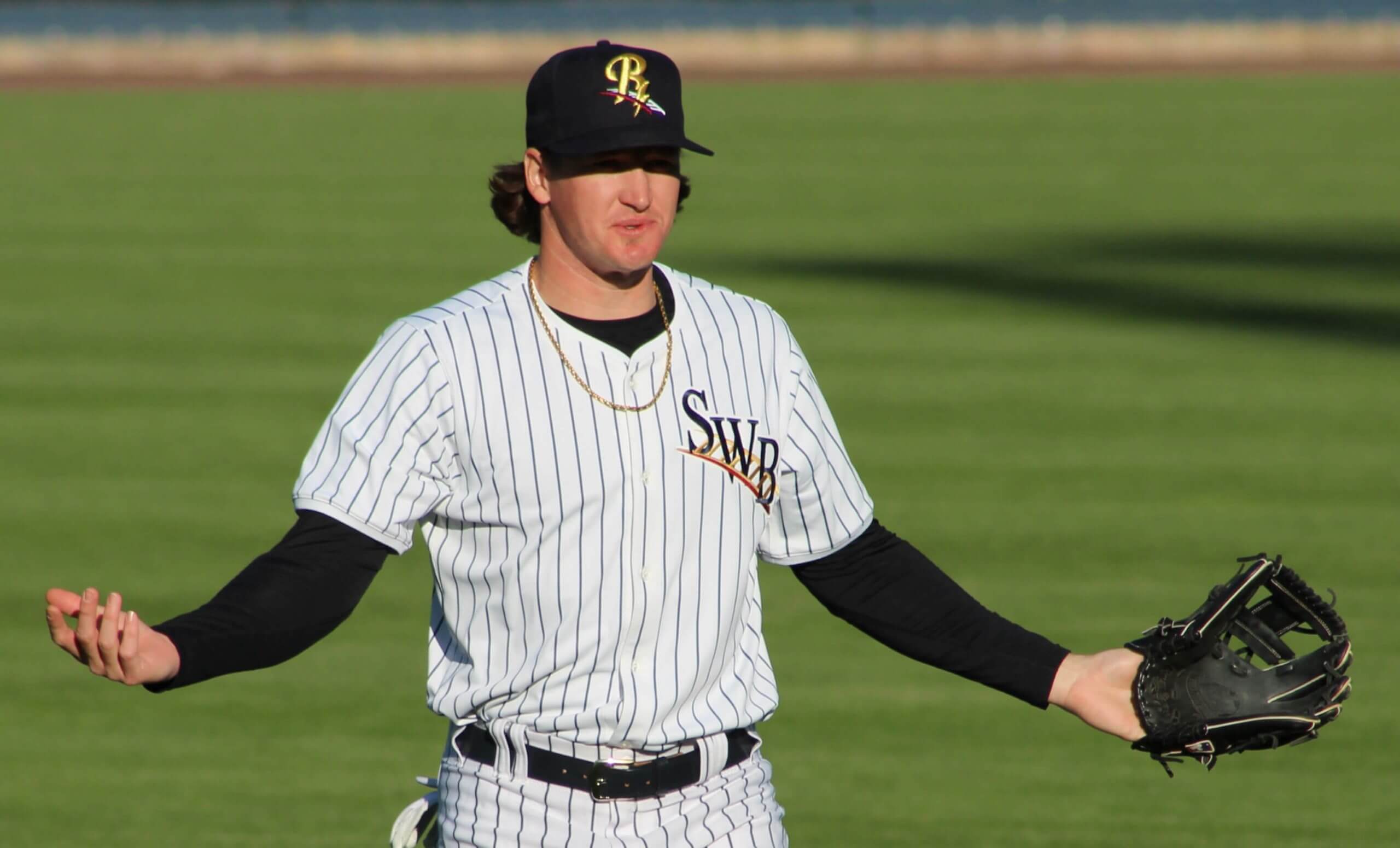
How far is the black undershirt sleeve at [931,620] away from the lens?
11.0 ft

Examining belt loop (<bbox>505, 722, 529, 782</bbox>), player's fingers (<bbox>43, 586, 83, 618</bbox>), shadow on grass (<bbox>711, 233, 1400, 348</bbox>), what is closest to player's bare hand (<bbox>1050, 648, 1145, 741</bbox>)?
belt loop (<bbox>505, 722, 529, 782</bbox>)

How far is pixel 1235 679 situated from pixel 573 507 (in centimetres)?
109

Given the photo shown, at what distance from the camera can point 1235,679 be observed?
11.2 ft

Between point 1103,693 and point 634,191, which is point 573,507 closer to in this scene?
point 634,191

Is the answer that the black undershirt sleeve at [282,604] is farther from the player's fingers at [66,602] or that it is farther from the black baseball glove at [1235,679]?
the black baseball glove at [1235,679]

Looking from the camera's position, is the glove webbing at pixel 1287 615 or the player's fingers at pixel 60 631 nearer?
the player's fingers at pixel 60 631

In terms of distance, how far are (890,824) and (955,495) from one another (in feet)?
11.5

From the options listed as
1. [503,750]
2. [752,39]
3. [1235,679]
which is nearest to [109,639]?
[503,750]

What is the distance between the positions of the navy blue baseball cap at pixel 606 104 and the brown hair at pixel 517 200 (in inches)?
4.8

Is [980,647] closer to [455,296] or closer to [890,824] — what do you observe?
[455,296]

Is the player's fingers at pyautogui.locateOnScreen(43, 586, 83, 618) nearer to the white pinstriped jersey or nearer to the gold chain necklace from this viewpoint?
the white pinstriped jersey

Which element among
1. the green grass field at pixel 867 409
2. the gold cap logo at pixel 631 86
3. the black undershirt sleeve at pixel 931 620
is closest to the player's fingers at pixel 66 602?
the gold cap logo at pixel 631 86

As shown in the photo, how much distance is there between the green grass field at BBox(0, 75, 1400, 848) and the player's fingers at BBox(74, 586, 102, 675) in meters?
2.85

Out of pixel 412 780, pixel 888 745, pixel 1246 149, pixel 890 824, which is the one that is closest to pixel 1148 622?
pixel 888 745
